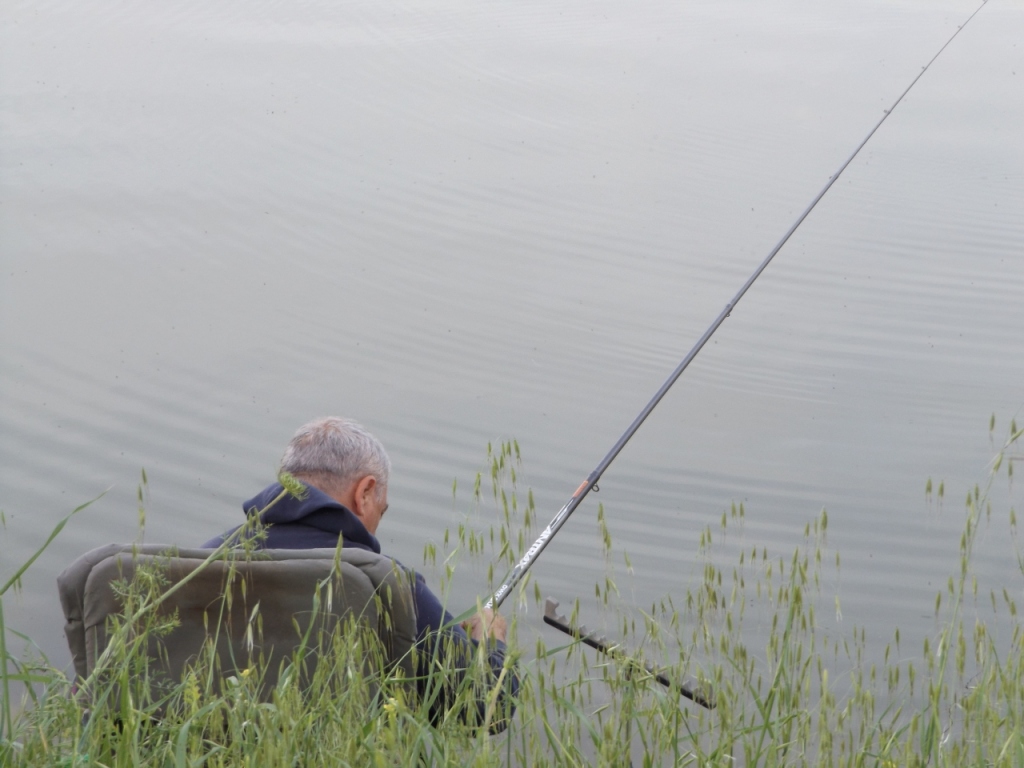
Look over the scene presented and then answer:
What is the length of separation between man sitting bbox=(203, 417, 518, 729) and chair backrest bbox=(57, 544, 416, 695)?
0.05 m

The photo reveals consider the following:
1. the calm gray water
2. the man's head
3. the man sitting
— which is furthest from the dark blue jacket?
the calm gray water

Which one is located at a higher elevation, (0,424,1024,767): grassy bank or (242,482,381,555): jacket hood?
(242,482,381,555): jacket hood

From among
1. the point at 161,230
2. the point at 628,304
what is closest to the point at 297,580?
the point at 628,304

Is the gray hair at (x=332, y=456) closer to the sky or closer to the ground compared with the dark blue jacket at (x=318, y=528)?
closer to the sky

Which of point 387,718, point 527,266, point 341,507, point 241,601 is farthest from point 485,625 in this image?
point 527,266

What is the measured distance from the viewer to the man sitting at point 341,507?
5.09 feet

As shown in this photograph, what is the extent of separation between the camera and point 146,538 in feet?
11.1

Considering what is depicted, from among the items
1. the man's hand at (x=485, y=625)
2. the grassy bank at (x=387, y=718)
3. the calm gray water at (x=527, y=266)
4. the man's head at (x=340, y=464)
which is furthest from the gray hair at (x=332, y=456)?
the calm gray water at (x=527, y=266)

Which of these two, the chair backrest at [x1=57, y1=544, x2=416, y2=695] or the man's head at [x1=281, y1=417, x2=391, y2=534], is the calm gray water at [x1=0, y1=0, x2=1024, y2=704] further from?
the chair backrest at [x1=57, y1=544, x2=416, y2=695]

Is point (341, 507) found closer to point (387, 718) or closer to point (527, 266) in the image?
point (387, 718)

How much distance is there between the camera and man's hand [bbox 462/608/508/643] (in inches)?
45.0

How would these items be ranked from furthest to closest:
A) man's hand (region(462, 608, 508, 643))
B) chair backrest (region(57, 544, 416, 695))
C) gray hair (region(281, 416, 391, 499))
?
gray hair (region(281, 416, 391, 499)) < chair backrest (region(57, 544, 416, 695)) < man's hand (region(462, 608, 508, 643))

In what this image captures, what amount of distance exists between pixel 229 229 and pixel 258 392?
1.54 meters

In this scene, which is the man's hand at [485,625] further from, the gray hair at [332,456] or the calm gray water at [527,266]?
the calm gray water at [527,266]
